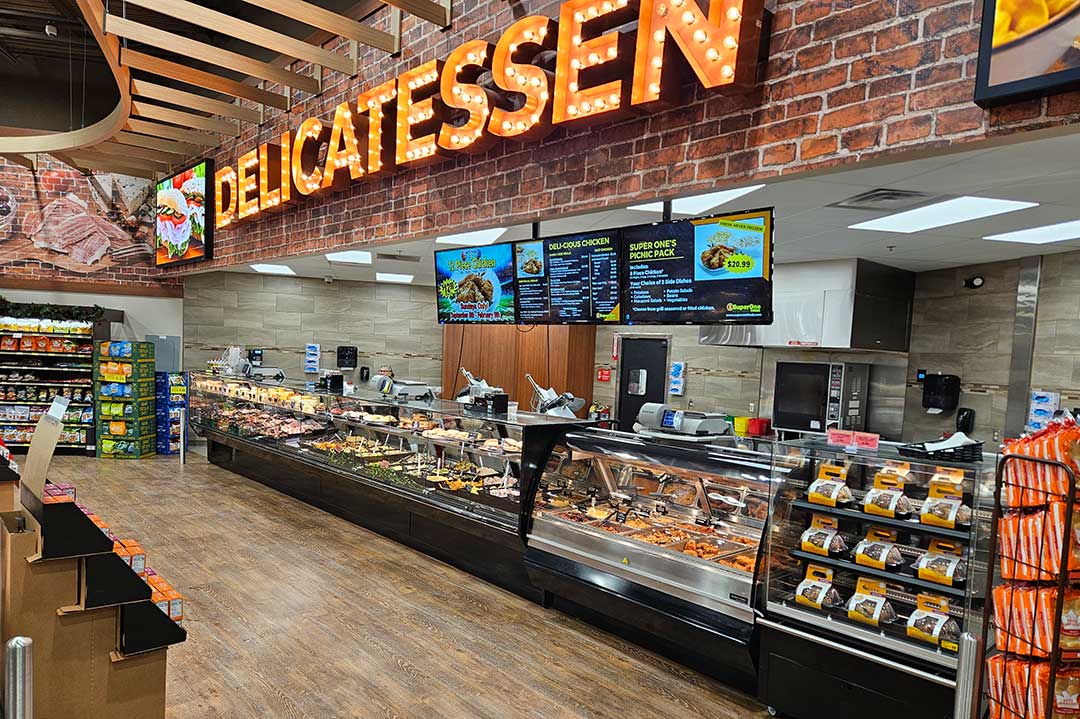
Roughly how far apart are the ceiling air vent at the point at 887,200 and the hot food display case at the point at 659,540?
1.53 metres

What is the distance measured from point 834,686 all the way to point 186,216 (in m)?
8.94

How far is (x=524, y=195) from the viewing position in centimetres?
430

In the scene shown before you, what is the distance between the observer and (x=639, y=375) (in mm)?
9109

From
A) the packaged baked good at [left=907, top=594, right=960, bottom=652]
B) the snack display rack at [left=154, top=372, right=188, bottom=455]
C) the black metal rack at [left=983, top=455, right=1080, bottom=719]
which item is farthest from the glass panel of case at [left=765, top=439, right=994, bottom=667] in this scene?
the snack display rack at [left=154, top=372, right=188, bottom=455]

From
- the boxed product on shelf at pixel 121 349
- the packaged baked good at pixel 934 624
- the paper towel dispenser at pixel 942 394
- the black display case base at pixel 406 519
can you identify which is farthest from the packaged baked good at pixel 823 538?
the boxed product on shelf at pixel 121 349

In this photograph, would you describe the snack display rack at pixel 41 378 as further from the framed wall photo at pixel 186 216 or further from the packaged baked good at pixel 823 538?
the packaged baked good at pixel 823 538

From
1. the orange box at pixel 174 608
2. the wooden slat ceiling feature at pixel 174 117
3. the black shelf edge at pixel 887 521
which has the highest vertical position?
the wooden slat ceiling feature at pixel 174 117

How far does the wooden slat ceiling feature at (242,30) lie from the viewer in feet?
14.8

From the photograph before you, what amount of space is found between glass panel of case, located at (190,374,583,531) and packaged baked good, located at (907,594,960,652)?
7.79 feet

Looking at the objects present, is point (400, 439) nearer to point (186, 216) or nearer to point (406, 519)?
point (406, 519)

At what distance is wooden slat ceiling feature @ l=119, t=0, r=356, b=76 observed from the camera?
4514 millimetres

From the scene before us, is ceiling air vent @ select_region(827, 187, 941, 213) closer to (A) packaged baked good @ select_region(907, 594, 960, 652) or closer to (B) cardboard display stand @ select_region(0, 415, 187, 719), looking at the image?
(A) packaged baked good @ select_region(907, 594, 960, 652)

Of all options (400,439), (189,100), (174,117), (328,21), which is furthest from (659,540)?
(174,117)

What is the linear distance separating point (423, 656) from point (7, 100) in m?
10.2
